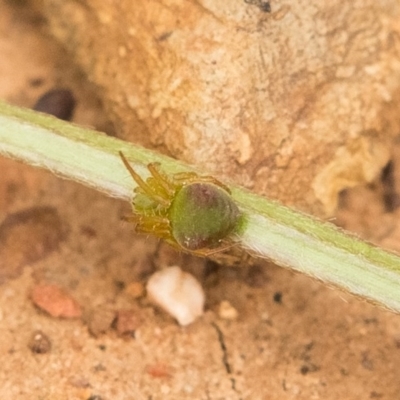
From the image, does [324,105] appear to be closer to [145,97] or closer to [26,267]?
[145,97]

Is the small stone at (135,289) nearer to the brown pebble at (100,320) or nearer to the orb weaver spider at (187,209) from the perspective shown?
the brown pebble at (100,320)

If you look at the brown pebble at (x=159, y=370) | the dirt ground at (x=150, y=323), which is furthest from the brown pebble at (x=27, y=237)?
the brown pebble at (x=159, y=370)

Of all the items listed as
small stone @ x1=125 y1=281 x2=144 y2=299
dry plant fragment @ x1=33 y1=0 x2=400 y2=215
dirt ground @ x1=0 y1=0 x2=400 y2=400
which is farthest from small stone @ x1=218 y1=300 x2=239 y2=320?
dry plant fragment @ x1=33 y1=0 x2=400 y2=215

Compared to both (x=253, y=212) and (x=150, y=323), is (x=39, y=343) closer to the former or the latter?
(x=150, y=323)

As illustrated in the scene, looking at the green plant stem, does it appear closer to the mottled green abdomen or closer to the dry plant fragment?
the mottled green abdomen

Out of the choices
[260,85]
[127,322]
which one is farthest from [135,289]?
[260,85]
